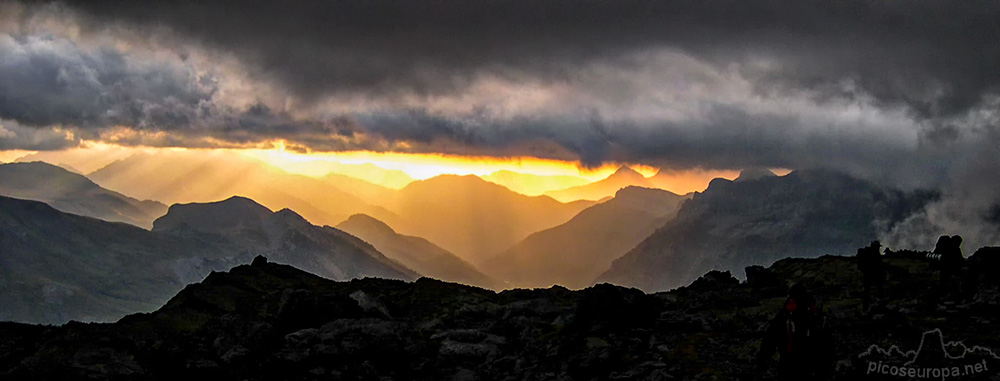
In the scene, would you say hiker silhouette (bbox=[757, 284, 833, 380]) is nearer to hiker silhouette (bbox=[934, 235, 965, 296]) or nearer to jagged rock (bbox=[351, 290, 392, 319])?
hiker silhouette (bbox=[934, 235, 965, 296])

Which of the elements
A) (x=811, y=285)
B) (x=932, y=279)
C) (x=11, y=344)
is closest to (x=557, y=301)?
(x=811, y=285)

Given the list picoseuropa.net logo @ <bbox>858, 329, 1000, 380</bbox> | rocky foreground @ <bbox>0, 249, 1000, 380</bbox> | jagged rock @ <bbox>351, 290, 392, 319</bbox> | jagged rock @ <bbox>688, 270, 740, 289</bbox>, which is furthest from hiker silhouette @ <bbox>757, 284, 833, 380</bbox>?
jagged rock @ <bbox>688, 270, 740, 289</bbox>

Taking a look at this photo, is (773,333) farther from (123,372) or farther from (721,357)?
(123,372)

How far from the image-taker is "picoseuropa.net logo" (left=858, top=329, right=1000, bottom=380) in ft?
72.8

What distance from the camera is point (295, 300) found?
116 ft

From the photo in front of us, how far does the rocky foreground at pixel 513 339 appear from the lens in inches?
1057

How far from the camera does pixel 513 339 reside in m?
32.9

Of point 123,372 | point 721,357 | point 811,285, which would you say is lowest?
point 123,372

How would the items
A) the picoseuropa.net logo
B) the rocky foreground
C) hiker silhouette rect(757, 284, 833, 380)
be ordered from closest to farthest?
hiker silhouette rect(757, 284, 833, 380) < the picoseuropa.net logo < the rocky foreground

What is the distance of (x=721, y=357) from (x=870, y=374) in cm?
539

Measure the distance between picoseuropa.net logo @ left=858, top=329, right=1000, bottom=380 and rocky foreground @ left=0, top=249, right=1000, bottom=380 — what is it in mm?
→ 419

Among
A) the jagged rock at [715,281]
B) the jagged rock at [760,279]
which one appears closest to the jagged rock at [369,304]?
the jagged rock at [715,281]

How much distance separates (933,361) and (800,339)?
765 centimetres

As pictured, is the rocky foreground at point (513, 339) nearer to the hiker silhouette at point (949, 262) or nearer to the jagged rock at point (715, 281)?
the hiker silhouette at point (949, 262)
